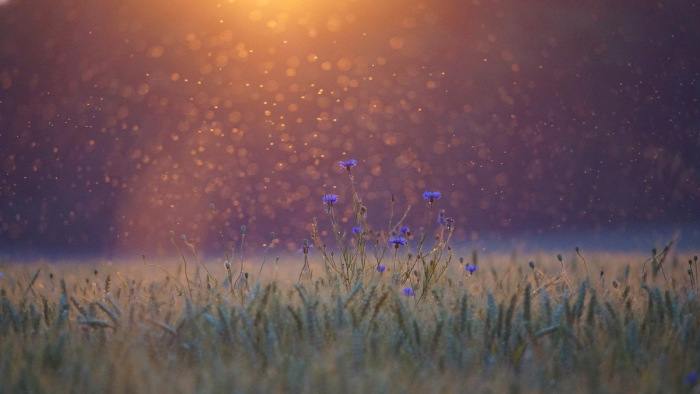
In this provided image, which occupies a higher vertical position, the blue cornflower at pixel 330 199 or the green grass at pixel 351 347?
the blue cornflower at pixel 330 199

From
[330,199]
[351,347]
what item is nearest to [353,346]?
[351,347]

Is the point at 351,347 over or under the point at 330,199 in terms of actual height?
under

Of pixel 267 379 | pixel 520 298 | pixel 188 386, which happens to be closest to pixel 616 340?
pixel 520 298

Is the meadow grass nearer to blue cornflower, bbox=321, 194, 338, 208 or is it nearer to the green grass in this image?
the green grass

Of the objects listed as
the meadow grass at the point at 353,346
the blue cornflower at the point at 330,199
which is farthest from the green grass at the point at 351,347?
the blue cornflower at the point at 330,199

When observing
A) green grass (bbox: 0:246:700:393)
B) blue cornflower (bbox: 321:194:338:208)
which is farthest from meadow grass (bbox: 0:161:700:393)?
blue cornflower (bbox: 321:194:338:208)

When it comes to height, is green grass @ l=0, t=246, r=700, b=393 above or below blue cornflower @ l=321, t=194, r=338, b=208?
below

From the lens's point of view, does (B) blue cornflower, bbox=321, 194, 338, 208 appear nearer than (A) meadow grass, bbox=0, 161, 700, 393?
No

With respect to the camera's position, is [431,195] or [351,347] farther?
[431,195]

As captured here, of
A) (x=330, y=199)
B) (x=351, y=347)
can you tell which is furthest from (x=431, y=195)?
(x=351, y=347)

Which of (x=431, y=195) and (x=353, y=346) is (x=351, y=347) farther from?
(x=431, y=195)

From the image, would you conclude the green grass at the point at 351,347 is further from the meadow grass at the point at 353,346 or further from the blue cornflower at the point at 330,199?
the blue cornflower at the point at 330,199
